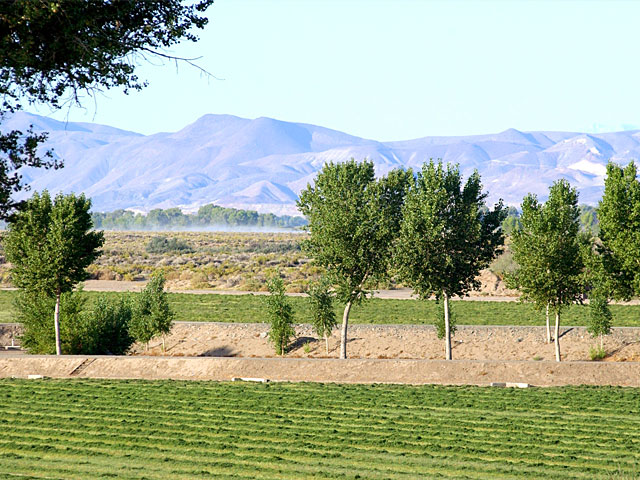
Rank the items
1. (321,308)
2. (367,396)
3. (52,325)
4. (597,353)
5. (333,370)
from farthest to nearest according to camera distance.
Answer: (321,308)
(597,353)
(52,325)
(333,370)
(367,396)

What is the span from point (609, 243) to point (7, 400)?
23.6 m

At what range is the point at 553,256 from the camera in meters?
35.3

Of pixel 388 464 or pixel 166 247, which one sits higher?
pixel 166 247

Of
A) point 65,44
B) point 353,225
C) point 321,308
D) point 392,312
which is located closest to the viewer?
point 65,44

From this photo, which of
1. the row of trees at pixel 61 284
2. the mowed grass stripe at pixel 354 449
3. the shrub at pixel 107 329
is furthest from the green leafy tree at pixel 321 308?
the mowed grass stripe at pixel 354 449

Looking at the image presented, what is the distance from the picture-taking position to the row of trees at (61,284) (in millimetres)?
35500

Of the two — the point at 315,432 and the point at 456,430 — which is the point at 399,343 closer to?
the point at 456,430

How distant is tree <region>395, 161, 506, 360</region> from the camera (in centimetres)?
3578

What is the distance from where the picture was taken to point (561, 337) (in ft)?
135

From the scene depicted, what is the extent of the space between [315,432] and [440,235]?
18082 mm

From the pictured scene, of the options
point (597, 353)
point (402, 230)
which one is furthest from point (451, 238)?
point (597, 353)

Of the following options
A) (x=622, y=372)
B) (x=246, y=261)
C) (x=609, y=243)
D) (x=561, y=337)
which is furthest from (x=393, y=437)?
(x=246, y=261)

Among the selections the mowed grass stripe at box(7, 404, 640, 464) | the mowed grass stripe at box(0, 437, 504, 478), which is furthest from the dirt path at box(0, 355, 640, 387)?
the mowed grass stripe at box(0, 437, 504, 478)

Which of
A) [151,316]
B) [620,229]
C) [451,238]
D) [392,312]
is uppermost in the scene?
[620,229]
